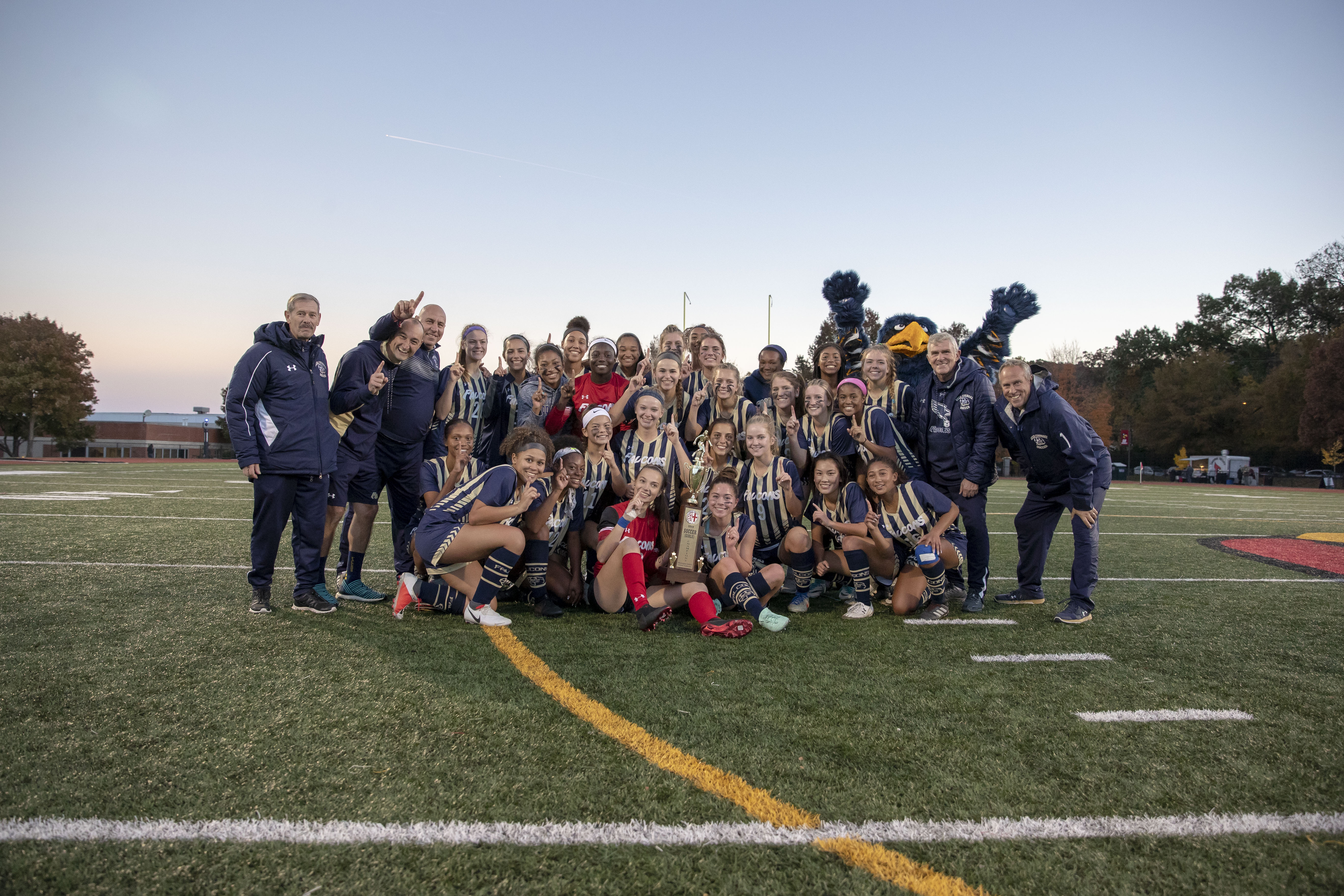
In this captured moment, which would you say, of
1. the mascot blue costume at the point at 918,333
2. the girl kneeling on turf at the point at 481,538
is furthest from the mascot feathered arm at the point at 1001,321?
the girl kneeling on turf at the point at 481,538

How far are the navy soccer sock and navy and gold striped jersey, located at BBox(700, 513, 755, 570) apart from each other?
70 cm

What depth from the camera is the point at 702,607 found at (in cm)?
410

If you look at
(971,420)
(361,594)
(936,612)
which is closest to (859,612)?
(936,612)

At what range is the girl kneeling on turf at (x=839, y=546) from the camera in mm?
4648

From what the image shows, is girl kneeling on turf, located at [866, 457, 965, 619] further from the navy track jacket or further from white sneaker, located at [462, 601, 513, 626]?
→ white sneaker, located at [462, 601, 513, 626]

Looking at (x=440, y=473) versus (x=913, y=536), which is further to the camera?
(x=440, y=473)

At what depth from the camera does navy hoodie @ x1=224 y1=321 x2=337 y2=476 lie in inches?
163

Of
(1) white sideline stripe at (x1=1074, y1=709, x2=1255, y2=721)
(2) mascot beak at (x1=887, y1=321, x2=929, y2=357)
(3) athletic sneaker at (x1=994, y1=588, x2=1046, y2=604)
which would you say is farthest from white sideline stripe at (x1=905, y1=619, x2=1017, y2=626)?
(2) mascot beak at (x1=887, y1=321, x2=929, y2=357)

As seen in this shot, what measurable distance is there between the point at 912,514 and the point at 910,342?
223cm

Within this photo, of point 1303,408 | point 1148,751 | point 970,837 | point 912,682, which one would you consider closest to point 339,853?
point 970,837

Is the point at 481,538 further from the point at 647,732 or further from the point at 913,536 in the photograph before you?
the point at 913,536

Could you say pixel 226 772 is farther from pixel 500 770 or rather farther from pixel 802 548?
pixel 802 548

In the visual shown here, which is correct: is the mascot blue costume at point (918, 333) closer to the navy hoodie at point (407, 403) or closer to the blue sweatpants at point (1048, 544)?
the blue sweatpants at point (1048, 544)

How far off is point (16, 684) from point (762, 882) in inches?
123
